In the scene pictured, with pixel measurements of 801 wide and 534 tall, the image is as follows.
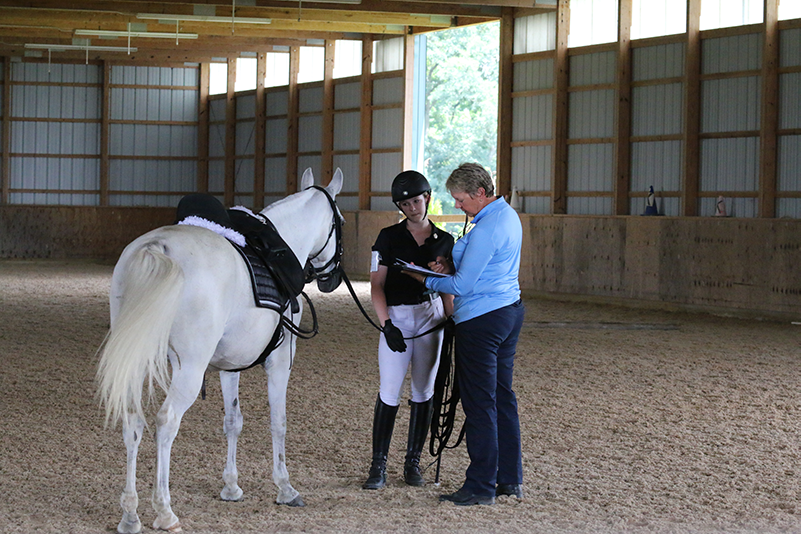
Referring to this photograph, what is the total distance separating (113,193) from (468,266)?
700 inches

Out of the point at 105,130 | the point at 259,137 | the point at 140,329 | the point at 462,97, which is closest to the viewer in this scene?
the point at 140,329

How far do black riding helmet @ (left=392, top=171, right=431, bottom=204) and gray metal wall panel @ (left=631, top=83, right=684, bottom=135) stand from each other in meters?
8.74

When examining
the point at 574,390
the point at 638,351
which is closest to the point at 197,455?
the point at 574,390

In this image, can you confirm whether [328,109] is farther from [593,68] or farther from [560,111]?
[593,68]

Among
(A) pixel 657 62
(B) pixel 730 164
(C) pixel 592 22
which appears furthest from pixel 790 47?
(C) pixel 592 22

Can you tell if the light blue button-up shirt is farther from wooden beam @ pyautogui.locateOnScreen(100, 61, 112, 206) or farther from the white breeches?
wooden beam @ pyautogui.locateOnScreen(100, 61, 112, 206)

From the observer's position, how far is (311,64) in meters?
17.5

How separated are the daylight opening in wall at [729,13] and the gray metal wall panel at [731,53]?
206mm

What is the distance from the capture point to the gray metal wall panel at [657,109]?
11406 mm

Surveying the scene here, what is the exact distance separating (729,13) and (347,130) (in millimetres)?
7580

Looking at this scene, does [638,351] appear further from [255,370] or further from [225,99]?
[225,99]

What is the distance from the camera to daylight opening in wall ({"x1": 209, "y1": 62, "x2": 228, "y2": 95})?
64.8 feet

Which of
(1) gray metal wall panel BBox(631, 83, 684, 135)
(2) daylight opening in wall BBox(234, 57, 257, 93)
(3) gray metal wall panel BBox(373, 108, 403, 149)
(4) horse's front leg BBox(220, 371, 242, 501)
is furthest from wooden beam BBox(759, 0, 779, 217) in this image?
(2) daylight opening in wall BBox(234, 57, 257, 93)

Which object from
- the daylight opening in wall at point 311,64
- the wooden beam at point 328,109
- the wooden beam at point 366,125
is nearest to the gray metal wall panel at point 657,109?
the wooden beam at point 366,125
